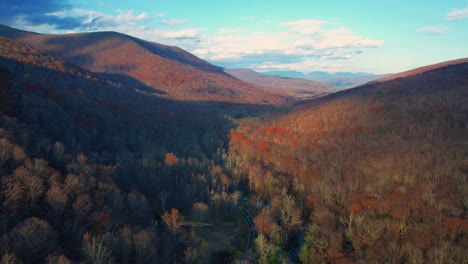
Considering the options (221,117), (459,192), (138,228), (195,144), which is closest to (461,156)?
(459,192)

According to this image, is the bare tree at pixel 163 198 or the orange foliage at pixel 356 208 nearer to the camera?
the orange foliage at pixel 356 208

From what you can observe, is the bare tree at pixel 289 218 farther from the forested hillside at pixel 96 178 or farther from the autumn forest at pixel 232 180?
the forested hillside at pixel 96 178

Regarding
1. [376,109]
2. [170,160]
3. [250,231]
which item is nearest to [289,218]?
[250,231]

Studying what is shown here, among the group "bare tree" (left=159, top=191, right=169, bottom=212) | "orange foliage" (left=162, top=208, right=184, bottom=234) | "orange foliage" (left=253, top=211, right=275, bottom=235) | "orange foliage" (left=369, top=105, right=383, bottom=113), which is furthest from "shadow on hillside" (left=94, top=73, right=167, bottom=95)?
"orange foliage" (left=253, top=211, right=275, bottom=235)

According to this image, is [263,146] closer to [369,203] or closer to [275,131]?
[275,131]

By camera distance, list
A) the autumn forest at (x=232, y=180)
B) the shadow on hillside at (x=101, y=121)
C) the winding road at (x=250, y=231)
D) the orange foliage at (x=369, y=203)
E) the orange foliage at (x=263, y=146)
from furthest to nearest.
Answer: the orange foliage at (x=263, y=146), the shadow on hillside at (x=101, y=121), the orange foliage at (x=369, y=203), the winding road at (x=250, y=231), the autumn forest at (x=232, y=180)

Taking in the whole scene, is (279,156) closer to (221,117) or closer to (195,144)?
(195,144)

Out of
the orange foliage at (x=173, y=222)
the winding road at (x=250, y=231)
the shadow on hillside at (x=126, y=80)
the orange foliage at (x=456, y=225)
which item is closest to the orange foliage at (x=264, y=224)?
the winding road at (x=250, y=231)

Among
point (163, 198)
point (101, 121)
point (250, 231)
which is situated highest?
point (101, 121)
